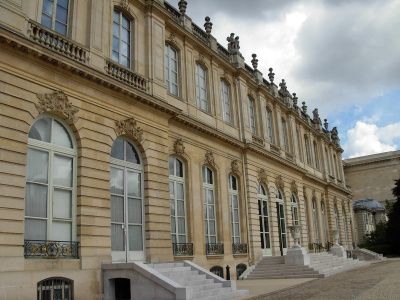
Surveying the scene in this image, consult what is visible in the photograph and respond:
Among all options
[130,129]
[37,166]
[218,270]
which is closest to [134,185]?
[130,129]

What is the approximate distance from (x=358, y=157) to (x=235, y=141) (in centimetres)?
4408

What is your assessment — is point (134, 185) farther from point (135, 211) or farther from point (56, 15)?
point (56, 15)

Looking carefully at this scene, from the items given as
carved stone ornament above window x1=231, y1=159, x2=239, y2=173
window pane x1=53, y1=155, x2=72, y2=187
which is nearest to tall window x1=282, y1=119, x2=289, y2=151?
carved stone ornament above window x1=231, y1=159, x2=239, y2=173

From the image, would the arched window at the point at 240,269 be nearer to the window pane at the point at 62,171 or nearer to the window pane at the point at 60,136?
the window pane at the point at 62,171

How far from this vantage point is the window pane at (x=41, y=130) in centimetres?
1154

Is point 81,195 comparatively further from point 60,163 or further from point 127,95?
point 127,95

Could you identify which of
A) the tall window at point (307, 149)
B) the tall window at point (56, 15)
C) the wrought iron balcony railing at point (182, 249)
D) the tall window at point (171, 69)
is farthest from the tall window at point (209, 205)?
the tall window at point (307, 149)

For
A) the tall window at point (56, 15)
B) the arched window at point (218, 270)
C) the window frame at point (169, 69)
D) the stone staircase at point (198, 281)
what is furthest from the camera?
the arched window at point (218, 270)

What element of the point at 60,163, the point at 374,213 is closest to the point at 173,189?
the point at 60,163

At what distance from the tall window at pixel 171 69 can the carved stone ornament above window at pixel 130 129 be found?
390 centimetres

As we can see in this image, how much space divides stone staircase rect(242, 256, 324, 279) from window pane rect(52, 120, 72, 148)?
38.6 ft

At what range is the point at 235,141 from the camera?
21.7m

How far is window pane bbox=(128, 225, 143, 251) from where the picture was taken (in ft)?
46.0

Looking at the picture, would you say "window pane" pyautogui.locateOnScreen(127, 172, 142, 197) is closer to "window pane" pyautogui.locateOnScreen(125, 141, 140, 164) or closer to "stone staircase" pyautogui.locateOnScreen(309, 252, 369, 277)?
"window pane" pyautogui.locateOnScreen(125, 141, 140, 164)
